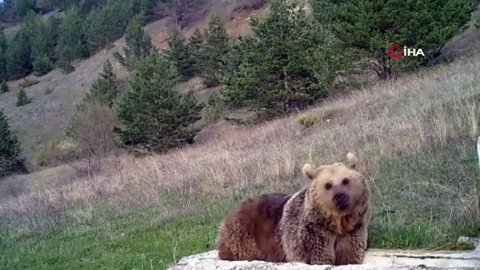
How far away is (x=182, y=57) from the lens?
50094mm

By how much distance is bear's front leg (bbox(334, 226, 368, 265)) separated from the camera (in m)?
4.89

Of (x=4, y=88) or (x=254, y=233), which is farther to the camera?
(x=4, y=88)

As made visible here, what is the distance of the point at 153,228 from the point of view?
9.06 meters

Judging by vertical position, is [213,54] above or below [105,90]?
above

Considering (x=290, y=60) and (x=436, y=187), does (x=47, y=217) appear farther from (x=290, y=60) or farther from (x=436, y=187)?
(x=290, y=60)

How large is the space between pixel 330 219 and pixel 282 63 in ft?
70.8

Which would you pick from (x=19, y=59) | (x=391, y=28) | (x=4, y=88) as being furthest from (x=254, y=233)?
(x=19, y=59)

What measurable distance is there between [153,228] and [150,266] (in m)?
2.14

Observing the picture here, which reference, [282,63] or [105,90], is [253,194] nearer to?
[282,63]

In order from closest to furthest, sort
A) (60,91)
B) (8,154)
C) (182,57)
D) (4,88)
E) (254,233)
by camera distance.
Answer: (254,233) < (8,154) < (182,57) < (60,91) < (4,88)

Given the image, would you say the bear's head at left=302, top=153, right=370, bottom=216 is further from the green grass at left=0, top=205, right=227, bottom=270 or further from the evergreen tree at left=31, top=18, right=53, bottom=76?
Answer: the evergreen tree at left=31, top=18, right=53, bottom=76

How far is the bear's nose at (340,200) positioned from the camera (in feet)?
15.0

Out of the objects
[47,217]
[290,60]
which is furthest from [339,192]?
[290,60]

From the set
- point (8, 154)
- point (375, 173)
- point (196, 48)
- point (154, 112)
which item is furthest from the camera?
point (196, 48)
